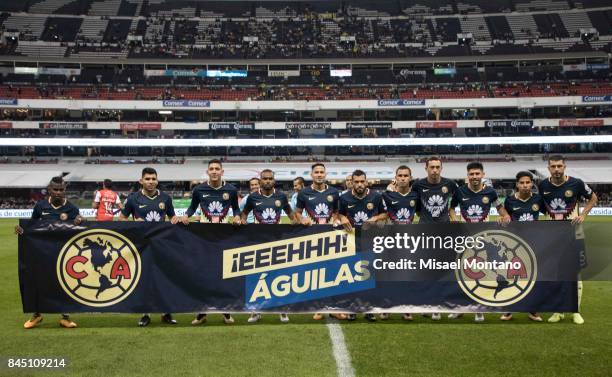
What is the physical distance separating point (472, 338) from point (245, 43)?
60.0 meters

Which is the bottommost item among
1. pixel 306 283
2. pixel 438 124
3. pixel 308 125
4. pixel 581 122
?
pixel 306 283

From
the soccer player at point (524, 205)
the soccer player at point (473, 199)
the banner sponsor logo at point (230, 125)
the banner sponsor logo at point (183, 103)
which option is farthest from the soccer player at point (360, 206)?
the banner sponsor logo at point (183, 103)

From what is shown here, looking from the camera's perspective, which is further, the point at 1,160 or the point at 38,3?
the point at 38,3

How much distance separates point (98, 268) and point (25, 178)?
146 feet

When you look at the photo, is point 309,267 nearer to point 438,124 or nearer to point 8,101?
point 438,124

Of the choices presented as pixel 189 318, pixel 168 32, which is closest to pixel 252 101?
pixel 168 32

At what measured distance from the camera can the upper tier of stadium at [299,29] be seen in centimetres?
5944

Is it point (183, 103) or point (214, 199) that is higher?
point (183, 103)

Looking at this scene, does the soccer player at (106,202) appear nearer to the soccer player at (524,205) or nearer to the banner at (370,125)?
the soccer player at (524,205)

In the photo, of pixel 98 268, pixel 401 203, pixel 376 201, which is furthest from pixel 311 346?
pixel 98 268

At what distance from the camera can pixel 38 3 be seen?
65250 millimetres

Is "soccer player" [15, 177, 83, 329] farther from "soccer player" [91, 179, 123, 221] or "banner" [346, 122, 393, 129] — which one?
"banner" [346, 122, 393, 129]

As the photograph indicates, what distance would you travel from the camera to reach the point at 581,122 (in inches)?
2085

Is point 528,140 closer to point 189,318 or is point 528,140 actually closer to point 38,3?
point 189,318
